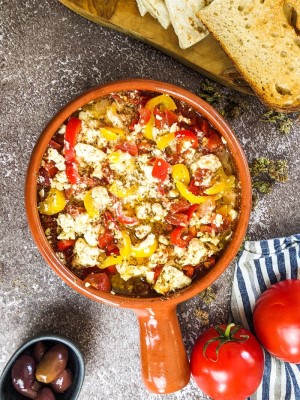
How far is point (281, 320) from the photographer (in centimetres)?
247

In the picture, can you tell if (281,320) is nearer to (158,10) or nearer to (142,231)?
(142,231)

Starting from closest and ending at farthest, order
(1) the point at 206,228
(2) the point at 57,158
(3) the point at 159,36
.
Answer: (2) the point at 57,158, (1) the point at 206,228, (3) the point at 159,36

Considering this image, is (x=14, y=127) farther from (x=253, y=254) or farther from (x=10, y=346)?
(x=253, y=254)

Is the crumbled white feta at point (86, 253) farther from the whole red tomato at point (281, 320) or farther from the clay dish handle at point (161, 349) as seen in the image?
the whole red tomato at point (281, 320)

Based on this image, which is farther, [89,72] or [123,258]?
[89,72]

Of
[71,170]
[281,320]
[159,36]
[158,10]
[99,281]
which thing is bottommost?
[281,320]

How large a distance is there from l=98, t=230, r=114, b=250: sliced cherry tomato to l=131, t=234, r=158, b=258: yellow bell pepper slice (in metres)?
0.09

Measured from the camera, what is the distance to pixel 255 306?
2607 mm

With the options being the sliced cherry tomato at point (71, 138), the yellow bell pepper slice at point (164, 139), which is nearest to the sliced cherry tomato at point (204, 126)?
the yellow bell pepper slice at point (164, 139)

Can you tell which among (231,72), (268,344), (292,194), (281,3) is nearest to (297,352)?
(268,344)

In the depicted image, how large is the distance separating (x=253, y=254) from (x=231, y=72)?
2.56 ft

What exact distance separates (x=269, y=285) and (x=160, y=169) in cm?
83

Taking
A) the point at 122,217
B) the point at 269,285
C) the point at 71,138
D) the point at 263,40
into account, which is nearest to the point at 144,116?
the point at 71,138

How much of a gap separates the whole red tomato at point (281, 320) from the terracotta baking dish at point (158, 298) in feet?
1.18
